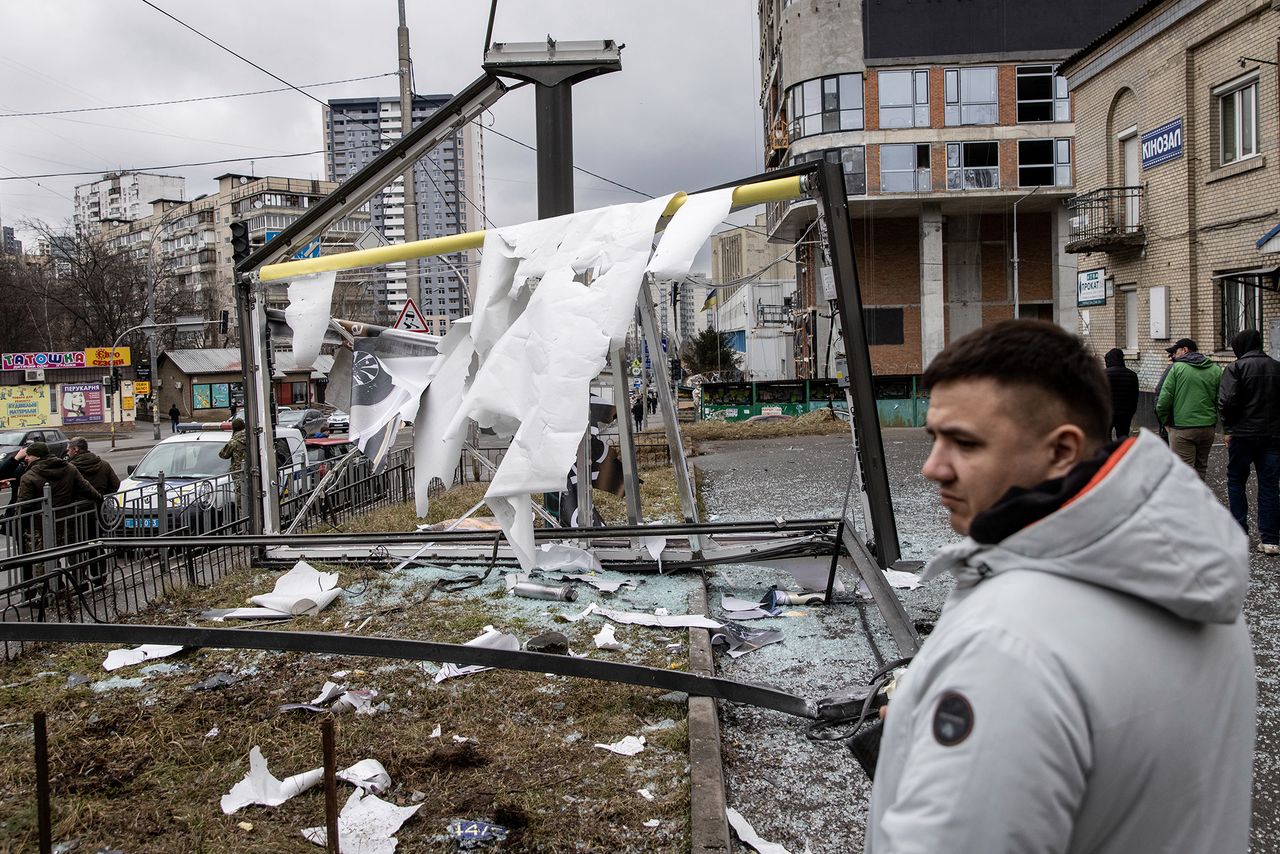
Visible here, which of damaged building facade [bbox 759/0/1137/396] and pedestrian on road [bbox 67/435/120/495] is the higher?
damaged building facade [bbox 759/0/1137/396]

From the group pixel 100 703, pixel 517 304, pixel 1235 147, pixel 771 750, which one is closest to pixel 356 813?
pixel 771 750

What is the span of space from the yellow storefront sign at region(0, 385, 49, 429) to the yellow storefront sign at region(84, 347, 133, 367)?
133 inches

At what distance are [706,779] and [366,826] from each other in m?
1.46

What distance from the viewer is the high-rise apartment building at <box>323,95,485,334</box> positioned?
11242 millimetres

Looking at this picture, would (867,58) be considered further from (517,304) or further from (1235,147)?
(517,304)

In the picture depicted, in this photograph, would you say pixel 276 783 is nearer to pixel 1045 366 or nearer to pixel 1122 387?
pixel 1045 366

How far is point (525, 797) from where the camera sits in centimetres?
422

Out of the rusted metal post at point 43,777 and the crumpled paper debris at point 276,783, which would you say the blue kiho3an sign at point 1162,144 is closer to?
the crumpled paper debris at point 276,783

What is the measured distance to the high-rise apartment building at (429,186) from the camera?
11.2 metres

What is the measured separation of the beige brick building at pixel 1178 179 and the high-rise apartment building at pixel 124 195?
125m

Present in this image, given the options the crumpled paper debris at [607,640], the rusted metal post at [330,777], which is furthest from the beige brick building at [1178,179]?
the rusted metal post at [330,777]

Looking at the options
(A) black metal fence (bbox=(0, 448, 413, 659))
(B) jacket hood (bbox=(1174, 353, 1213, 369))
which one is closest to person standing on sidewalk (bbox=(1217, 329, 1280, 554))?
(B) jacket hood (bbox=(1174, 353, 1213, 369))

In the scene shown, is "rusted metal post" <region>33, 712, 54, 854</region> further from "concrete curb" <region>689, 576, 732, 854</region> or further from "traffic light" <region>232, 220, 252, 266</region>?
"traffic light" <region>232, 220, 252, 266</region>

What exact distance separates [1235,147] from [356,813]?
78.2ft
